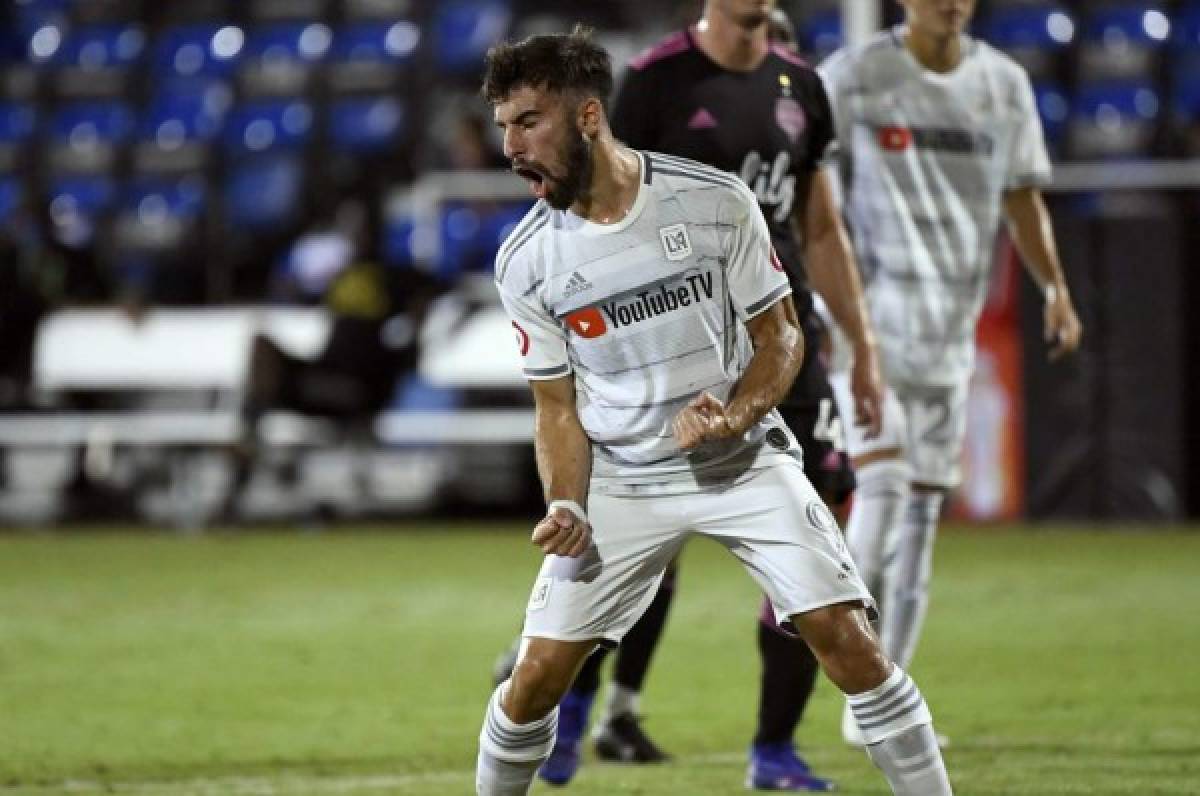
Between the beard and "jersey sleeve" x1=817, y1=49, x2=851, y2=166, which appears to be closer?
the beard

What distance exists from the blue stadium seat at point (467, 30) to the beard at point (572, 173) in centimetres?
1441

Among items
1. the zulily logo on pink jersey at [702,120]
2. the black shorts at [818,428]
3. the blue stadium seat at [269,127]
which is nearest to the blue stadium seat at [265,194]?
the blue stadium seat at [269,127]

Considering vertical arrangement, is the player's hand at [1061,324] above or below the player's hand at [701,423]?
below

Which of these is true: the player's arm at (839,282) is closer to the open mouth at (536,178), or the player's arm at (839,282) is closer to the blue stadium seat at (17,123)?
the open mouth at (536,178)

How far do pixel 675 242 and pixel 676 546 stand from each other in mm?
701

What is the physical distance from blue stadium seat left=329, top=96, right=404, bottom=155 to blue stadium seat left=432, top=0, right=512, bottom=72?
62cm

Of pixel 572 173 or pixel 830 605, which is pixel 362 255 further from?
pixel 830 605

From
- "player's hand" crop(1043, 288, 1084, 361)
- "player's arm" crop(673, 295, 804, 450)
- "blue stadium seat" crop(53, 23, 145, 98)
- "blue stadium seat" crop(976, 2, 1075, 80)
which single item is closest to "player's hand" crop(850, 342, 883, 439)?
"player's hand" crop(1043, 288, 1084, 361)

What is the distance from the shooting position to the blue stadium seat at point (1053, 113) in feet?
55.8

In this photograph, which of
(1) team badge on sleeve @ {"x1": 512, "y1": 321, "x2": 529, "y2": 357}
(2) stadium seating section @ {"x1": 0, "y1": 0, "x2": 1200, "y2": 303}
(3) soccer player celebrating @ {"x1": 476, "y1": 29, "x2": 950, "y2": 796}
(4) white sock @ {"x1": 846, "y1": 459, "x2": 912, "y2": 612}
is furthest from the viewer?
(2) stadium seating section @ {"x1": 0, "y1": 0, "x2": 1200, "y2": 303}

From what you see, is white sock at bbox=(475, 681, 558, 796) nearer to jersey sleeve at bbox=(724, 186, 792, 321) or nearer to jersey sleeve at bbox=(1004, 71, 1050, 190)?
jersey sleeve at bbox=(724, 186, 792, 321)

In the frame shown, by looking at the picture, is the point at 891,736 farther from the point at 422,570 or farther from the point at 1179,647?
Answer: the point at 422,570

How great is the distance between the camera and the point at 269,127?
779 inches

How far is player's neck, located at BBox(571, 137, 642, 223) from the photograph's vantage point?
5023mm
